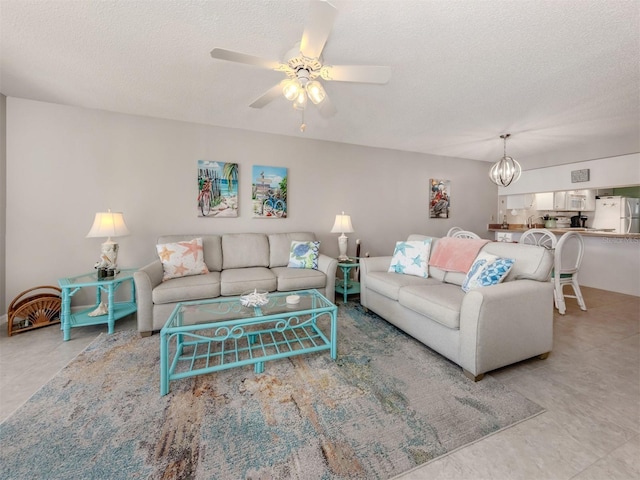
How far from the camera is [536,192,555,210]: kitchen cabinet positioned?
4984 mm

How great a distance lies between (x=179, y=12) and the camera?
1554 mm

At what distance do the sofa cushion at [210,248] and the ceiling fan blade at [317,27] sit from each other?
→ 2.37m

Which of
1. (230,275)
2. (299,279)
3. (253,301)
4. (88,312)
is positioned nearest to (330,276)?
(299,279)

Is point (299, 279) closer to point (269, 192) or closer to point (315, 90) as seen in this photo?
point (269, 192)

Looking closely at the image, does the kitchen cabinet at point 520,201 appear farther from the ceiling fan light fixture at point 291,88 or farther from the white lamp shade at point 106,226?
the white lamp shade at point 106,226

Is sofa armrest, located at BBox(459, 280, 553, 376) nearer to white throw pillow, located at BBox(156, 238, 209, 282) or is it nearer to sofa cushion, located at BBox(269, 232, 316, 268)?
sofa cushion, located at BBox(269, 232, 316, 268)

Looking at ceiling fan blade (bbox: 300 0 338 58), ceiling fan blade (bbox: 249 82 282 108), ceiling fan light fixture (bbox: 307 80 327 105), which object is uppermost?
ceiling fan blade (bbox: 300 0 338 58)

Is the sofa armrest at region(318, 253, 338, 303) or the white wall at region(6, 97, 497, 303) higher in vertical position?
the white wall at region(6, 97, 497, 303)

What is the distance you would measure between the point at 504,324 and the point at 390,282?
0.99m

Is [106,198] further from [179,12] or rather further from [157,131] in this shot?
[179,12]

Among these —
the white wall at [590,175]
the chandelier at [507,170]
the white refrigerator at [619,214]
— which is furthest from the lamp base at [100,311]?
the white refrigerator at [619,214]

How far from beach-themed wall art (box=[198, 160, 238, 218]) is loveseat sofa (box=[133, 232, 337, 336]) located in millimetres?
384

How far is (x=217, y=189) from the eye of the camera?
3410mm

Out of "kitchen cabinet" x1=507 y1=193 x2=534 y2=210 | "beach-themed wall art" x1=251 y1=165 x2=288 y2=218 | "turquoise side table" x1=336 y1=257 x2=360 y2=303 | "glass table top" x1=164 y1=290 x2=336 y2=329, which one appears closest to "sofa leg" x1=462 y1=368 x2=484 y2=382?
"glass table top" x1=164 y1=290 x2=336 y2=329
